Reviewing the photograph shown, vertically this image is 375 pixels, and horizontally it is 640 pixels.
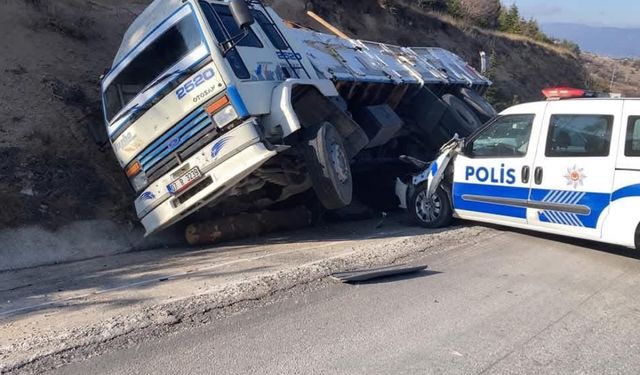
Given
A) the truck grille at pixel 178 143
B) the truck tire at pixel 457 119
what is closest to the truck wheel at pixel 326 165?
the truck grille at pixel 178 143

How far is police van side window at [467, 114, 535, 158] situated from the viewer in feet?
25.5

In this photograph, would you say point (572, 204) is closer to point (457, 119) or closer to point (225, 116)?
point (225, 116)

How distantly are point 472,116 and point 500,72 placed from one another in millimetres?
20814

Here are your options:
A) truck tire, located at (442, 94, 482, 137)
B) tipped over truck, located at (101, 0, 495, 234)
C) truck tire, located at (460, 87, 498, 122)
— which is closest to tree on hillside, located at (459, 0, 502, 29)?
Answer: truck tire, located at (460, 87, 498, 122)

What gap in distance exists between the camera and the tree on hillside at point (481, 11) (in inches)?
1422

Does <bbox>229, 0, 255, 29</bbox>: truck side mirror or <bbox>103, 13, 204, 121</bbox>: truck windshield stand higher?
<bbox>229, 0, 255, 29</bbox>: truck side mirror

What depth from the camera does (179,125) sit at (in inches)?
291

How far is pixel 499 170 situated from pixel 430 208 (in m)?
1.30

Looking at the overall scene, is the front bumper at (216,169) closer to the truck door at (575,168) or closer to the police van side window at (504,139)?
the police van side window at (504,139)

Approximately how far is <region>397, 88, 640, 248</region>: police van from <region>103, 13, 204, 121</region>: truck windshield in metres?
3.63

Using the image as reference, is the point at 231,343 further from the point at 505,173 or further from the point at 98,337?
the point at 505,173

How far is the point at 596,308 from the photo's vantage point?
210 inches

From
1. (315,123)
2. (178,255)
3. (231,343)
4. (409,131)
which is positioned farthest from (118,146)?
(409,131)

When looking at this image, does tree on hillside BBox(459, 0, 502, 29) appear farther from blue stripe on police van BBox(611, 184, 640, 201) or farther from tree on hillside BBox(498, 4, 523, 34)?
blue stripe on police van BBox(611, 184, 640, 201)
